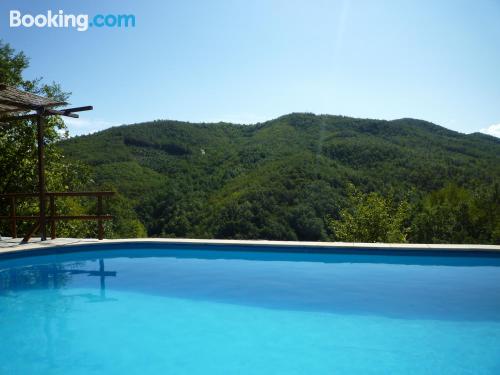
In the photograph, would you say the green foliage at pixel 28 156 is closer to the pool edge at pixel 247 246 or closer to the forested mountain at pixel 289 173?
the pool edge at pixel 247 246

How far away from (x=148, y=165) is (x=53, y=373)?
36.1 metres

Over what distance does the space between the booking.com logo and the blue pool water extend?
5.74m

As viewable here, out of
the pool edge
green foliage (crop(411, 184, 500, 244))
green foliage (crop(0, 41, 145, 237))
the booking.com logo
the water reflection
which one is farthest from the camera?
green foliage (crop(411, 184, 500, 244))

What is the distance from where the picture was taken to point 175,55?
1188cm

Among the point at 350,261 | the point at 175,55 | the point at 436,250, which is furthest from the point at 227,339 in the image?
the point at 175,55

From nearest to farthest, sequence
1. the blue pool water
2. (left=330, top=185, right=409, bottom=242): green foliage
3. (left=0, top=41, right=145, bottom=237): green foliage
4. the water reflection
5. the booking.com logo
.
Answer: the blue pool water
the water reflection
(left=0, top=41, right=145, bottom=237): green foliage
the booking.com logo
(left=330, top=185, right=409, bottom=242): green foliage

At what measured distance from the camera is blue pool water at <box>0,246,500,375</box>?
2686mm

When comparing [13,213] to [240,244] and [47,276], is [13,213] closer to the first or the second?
[47,276]

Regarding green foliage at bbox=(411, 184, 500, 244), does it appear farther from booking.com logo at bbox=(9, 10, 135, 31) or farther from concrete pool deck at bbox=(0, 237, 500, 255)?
booking.com logo at bbox=(9, 10, 135, 31)

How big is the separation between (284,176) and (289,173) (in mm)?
503

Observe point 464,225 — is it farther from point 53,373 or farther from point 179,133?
point 179,133

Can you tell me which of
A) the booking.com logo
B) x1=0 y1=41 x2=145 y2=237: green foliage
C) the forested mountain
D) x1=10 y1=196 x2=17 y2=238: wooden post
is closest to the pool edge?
x1=10 y1=196 x2=17 y2=238: wooden post

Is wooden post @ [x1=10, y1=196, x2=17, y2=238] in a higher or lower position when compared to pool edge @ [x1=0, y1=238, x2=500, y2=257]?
higher

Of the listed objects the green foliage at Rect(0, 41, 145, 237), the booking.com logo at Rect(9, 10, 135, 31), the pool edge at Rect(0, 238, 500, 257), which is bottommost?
Result: the pool edge at Rect(0, 238, 500, 257)
